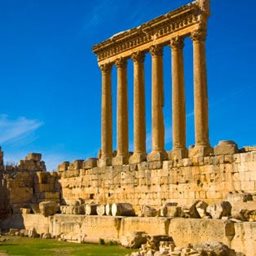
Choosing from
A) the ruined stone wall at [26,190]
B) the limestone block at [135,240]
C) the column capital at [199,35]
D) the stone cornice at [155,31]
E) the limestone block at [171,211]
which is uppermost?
the stone cornice at [155,31]

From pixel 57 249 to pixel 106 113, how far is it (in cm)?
1324

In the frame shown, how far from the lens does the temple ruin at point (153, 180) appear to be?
15398 millimetres

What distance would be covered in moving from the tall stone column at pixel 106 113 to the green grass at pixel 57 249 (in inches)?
375

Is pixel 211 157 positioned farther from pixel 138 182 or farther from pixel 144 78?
pixel 144 78

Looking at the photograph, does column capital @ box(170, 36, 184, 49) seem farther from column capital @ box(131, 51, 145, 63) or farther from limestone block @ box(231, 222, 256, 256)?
limestone block @ box(231, 222, 256, 256)

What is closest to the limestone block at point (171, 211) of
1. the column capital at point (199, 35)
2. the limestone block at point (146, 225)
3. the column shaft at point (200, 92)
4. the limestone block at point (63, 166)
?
the limestone block at point (146, 225)

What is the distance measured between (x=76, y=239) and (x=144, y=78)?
11.3 meters

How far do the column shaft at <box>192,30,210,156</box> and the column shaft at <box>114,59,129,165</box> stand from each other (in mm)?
5783

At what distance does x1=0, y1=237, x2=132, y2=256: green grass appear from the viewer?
51.3ft

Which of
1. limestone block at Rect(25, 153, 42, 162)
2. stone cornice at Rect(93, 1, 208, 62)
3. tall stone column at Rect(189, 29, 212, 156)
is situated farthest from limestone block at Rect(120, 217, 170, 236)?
limestone block at Rect(25, 153, 42, 162)

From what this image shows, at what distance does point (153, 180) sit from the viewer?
915 inches

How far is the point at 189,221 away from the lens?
48.4ft

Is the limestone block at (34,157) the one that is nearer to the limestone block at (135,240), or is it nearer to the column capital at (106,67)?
the column capital at (106,67)

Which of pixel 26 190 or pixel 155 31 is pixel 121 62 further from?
pixel 26 190
